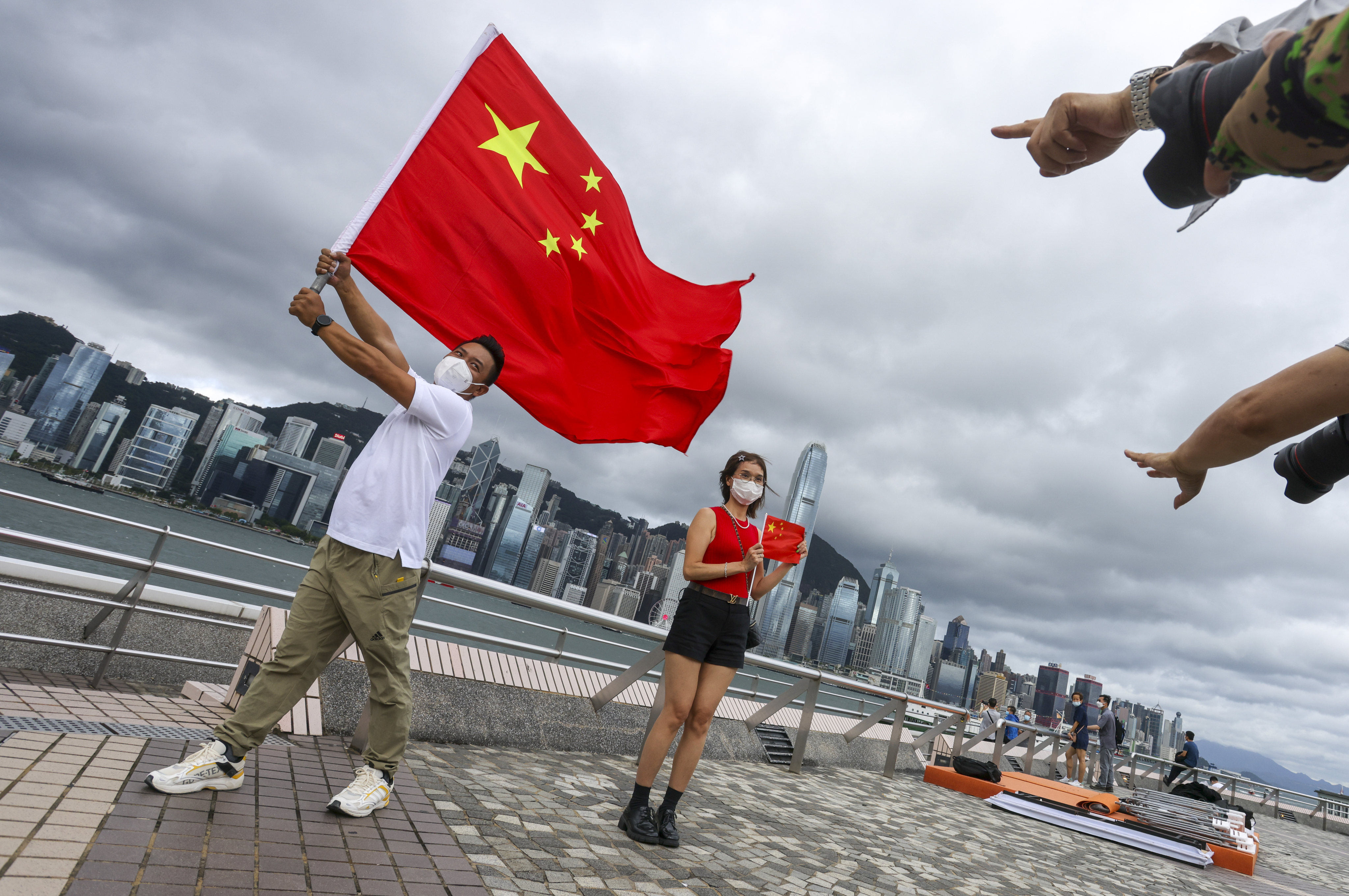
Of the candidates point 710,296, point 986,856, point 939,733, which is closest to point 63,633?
point 710,296

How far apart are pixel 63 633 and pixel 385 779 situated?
3.32 m

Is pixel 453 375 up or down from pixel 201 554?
up

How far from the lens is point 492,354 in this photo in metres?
3.49

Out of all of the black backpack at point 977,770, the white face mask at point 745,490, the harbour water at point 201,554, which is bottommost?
the harbour water at point 201,554

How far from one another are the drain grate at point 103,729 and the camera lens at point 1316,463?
4100 millimetres

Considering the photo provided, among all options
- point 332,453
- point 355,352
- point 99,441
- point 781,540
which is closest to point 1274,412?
point 355,352

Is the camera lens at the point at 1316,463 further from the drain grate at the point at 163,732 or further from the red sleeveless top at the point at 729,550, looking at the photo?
the drain grate at the point at 163,732

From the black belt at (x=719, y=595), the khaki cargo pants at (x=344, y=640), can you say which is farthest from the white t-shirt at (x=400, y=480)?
the black belt at (x=719, y=595)

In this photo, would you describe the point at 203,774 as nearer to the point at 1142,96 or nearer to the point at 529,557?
the point at 1142,96

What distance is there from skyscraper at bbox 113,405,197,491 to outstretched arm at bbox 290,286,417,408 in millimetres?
100393

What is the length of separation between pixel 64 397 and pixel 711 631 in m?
127

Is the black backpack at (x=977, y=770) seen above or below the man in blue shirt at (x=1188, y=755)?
below

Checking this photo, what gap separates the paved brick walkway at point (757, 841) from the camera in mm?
3053

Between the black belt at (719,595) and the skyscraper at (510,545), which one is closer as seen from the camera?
the black belt at (719,595)
